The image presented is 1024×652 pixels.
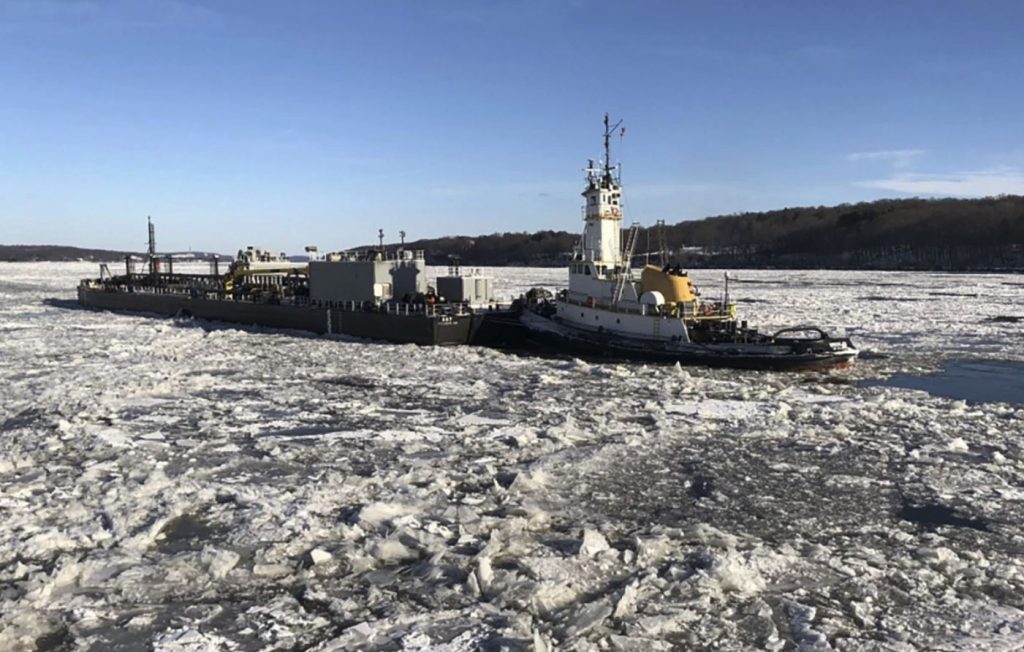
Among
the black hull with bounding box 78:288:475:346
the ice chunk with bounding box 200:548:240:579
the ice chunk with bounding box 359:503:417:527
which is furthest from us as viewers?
the black hull with bounding box 78:288:475:346

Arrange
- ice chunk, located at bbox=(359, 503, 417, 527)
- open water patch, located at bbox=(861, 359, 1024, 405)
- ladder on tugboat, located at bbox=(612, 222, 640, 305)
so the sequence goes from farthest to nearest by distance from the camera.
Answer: ladder on tugboat, located at bbox=(612, 222, 640, 305)
open water patch, located at bbox=(861, 359, 1024, 405)
ice chunk, located at bbox=(359, 503, 417, 527)

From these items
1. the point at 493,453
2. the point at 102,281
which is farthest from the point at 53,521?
the point at 102,281

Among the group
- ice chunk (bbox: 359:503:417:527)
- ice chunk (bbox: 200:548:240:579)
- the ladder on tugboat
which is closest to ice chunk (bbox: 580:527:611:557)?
ice chunk (bbox: 359:503:417:527)

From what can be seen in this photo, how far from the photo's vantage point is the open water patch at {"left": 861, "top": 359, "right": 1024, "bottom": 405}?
62.0 feet

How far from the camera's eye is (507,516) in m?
9.90

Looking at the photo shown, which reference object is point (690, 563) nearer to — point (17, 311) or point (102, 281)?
point (17, 311)

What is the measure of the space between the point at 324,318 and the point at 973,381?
25.8 metres

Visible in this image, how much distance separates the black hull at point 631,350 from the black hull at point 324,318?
164 cm

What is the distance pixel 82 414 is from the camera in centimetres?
1586

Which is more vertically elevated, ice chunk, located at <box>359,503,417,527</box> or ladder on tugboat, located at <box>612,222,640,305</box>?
ladder on tugboat, located at <box>612,222,640,305</box>

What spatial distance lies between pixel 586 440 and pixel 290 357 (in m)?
15.7

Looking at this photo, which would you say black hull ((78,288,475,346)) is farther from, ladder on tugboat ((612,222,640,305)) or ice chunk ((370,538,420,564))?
ice chunk ((370,538,420,564))

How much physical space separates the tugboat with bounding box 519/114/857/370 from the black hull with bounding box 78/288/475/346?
10.9ft

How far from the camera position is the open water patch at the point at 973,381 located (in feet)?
62.0
